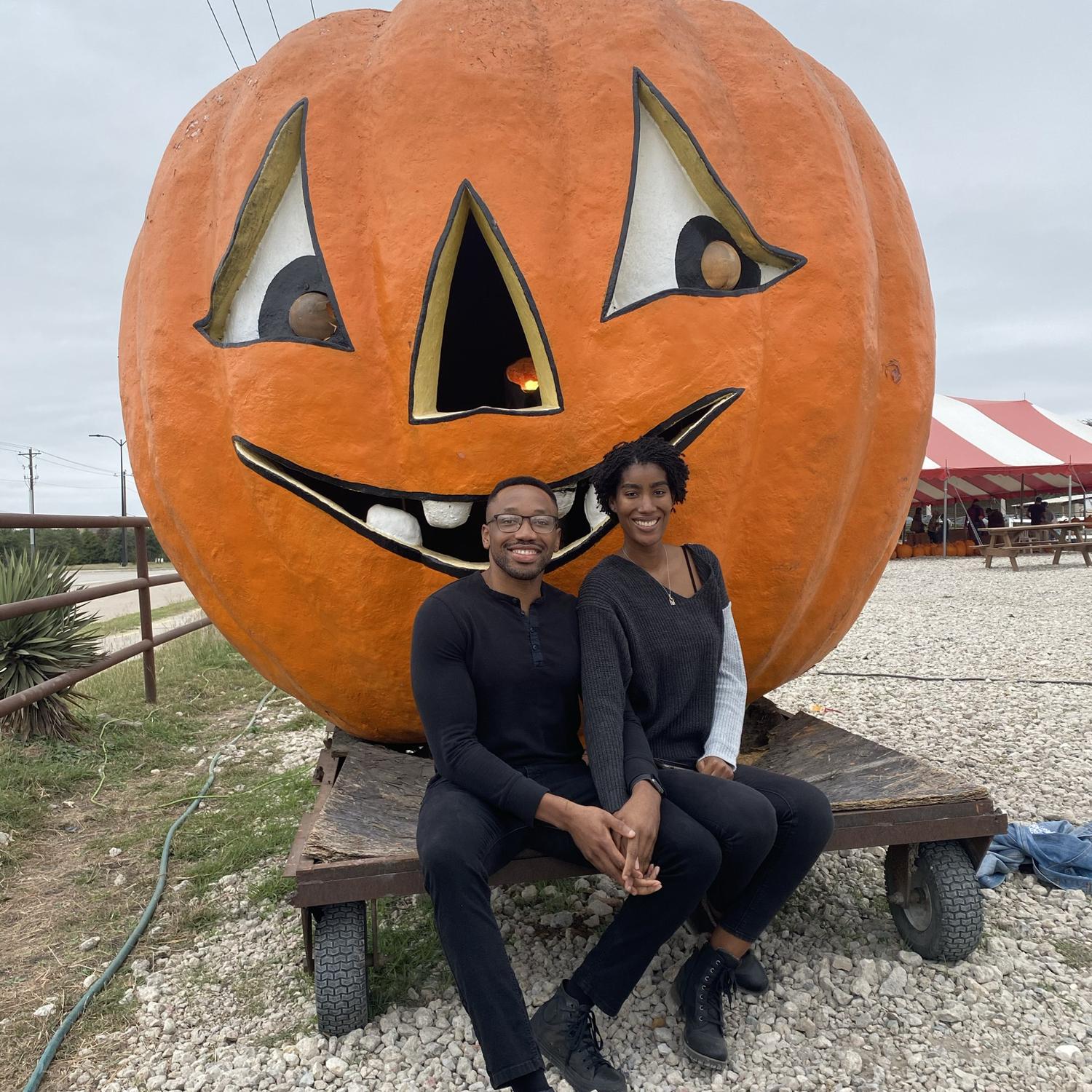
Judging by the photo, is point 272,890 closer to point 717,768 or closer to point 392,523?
point 392,523

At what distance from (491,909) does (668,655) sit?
713 millimetres

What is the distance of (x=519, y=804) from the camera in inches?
74.2

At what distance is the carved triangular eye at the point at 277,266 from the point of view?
7.85ft

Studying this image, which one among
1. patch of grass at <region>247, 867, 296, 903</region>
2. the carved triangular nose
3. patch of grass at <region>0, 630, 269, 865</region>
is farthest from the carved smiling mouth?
patch of grass at <region>0, 630, 269, 865</region>

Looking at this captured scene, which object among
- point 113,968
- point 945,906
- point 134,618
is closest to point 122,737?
point 113,968

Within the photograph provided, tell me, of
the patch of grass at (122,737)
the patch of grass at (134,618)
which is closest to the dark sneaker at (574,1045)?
the patch of grass at (122,737)

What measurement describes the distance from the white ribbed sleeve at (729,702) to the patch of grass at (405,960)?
88 centimetres

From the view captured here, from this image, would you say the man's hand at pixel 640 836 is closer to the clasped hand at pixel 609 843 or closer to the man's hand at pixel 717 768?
the clasped hand at pixel 609 843

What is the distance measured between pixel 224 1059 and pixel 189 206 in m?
2.25

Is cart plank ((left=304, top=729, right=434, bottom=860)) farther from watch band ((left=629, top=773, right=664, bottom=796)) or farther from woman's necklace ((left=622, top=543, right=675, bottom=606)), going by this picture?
woman's necklace ((left=622, top=543, right=675, bottom=606))

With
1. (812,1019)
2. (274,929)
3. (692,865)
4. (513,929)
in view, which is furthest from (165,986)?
(812,1019)

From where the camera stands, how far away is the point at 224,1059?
1.93 m

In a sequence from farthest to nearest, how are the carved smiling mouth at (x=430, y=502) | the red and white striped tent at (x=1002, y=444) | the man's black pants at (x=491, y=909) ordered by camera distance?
1. the red and white striped tent at (x=1002, y=444)
2. the carved smiling mouth at (x=430, y=502)
3. the man's black pants at (x=491, y=909)

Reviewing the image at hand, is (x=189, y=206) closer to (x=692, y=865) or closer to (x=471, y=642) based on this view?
(x=471, y=642)
